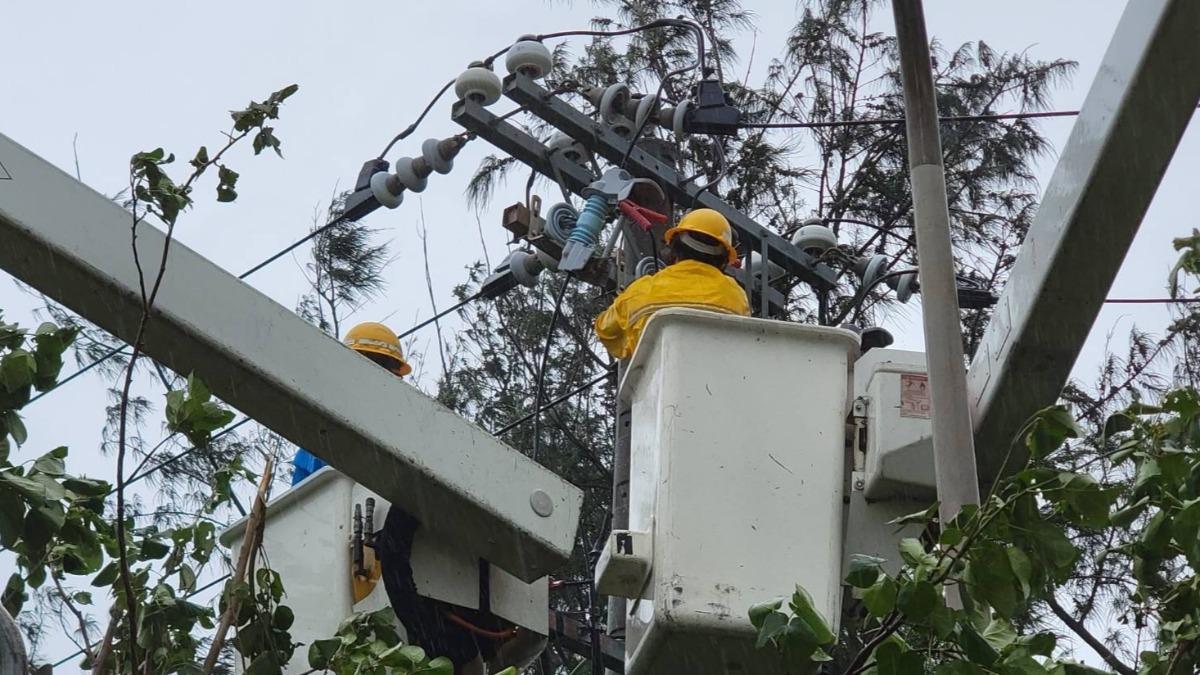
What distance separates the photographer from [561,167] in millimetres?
7547

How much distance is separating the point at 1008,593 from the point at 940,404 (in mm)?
703

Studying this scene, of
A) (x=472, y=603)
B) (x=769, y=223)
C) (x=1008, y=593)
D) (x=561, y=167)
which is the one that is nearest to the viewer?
(x=1008, y=593)

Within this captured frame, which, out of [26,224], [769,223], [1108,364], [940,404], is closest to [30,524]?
[26,224]

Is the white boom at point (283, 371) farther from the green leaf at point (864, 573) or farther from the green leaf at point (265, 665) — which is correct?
the green leaf at point (864, 573)

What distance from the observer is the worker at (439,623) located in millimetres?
5258

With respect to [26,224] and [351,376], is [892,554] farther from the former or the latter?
[26,224]

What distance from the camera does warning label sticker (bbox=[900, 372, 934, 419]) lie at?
4.66m

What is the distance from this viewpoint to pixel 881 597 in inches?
120

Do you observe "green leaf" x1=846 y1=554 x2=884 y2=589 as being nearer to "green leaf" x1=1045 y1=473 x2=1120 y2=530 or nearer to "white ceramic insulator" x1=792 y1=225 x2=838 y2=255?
"green leaf" x1=1045 y1=473 x2=1120 y2=530

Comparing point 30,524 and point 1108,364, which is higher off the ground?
point 1108,364

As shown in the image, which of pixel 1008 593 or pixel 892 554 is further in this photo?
pixel 892 554

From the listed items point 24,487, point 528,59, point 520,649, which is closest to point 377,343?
point 528,59

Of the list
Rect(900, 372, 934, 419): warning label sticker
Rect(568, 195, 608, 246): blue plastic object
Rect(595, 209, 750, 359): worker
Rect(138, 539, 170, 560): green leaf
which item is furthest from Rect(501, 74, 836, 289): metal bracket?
Rect(138, 539, 170, 560): green leaf

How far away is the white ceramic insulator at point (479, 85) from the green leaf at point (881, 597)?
465 centimetres
